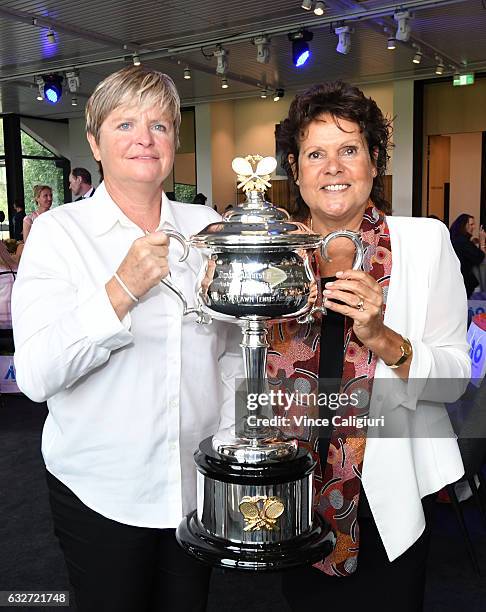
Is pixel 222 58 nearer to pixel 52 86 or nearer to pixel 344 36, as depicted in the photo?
pixel 344 36

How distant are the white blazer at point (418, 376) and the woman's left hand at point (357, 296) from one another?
175 millimetres

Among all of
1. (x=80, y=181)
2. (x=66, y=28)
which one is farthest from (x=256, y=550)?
(x=66, y=28)

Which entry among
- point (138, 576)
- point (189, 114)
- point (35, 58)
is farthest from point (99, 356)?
point (189, 114)

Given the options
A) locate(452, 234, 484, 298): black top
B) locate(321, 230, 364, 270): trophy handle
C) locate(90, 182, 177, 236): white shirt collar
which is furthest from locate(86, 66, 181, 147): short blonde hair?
locate(452, 234, 484, 298): black top

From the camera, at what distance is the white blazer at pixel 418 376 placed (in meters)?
1.41

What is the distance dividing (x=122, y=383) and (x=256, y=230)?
0.47 meters

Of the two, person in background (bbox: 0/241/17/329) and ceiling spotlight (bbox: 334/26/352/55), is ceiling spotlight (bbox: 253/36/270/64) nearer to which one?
ceiling spotlight (bbox: 334/26/352/55)

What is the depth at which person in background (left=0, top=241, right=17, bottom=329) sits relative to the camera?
18.2 feet

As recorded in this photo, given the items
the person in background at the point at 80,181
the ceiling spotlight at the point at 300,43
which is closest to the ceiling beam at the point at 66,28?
the person in background at the point at 80,181

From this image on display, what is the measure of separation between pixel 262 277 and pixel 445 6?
26.4 ft

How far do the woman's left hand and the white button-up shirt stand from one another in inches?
15.3

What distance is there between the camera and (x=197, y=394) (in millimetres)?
1524

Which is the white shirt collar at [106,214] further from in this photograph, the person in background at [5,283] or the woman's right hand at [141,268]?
the person in background at [5,283]

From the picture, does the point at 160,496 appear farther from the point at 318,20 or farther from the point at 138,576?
the point at 318,20
